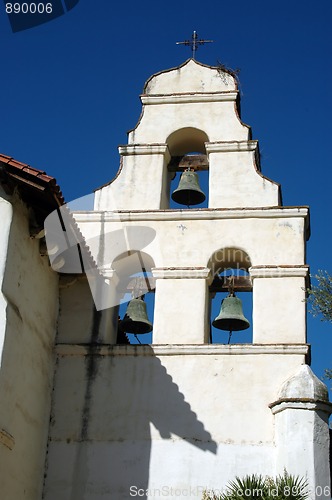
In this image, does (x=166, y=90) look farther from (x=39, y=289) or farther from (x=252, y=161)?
(x=39, y=289)

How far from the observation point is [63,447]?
41.0 feet

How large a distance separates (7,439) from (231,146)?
6.17 meters

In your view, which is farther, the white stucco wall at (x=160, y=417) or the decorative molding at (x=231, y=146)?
the decorative molding at (x=231, y=146)

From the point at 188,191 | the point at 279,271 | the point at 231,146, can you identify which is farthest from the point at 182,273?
the point at 231,146

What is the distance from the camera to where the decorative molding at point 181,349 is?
12.6 m

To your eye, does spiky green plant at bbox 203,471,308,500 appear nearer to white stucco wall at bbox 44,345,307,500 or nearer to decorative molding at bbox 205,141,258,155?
white stucco wall at bbox 44,345,307,500

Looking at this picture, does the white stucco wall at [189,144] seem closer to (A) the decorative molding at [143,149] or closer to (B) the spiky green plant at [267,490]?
(A) the decorative molding at [143,149]

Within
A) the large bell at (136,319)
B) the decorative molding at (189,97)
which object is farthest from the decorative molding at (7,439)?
the decorative molding at (189,97)

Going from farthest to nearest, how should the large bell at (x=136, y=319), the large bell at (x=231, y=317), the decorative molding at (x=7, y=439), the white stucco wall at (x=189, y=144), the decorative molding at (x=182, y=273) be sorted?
the white stucco wall at (x=189, y=144) < the large bell at (x=136, y=319) < the large bell at (x=231, y=317) < the decorative molding at (x=182, y=273) < the decorative molding at (x=7, y=439)

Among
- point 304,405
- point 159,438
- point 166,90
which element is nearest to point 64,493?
point 159,438

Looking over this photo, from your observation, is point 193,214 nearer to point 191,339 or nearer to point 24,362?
point 191,339

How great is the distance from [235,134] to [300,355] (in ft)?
13.3

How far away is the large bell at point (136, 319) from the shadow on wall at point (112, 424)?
1047 mm

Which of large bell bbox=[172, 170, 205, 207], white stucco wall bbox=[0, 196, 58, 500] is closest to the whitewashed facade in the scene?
white stucco wall bbox=[0, 196, 58, 500]
